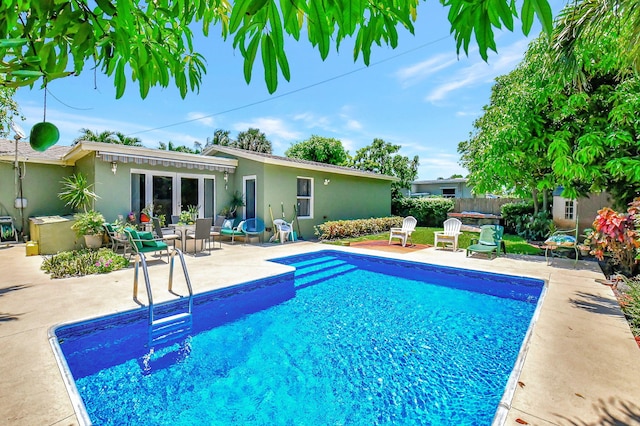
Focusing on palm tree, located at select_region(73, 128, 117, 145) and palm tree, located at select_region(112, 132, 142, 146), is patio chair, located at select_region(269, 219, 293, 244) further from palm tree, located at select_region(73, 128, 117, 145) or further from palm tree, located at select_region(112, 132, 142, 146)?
palm tree, located at select_region(112, 132, 142, 146)

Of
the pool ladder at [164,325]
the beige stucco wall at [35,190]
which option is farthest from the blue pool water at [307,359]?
the beige stucco wall at [35,190]

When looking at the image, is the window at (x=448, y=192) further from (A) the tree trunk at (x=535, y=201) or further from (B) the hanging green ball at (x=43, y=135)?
(B) the hanging green ball at (x=43, y=135)

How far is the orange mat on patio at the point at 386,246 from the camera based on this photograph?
11886mm

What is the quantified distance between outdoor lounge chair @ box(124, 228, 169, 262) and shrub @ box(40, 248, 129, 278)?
0.49 metres

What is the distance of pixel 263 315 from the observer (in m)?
6.17

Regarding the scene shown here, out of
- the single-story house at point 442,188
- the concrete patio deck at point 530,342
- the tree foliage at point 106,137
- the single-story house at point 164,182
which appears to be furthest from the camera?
the single-story house at point 442,188

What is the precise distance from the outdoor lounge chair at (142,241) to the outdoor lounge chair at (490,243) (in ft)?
31.3

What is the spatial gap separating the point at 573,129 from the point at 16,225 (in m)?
20.5

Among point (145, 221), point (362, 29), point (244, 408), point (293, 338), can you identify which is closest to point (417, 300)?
point (293, 338)

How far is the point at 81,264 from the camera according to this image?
24.7ft

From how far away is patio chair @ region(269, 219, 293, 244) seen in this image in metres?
13.2

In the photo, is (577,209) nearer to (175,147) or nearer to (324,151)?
(324,151)

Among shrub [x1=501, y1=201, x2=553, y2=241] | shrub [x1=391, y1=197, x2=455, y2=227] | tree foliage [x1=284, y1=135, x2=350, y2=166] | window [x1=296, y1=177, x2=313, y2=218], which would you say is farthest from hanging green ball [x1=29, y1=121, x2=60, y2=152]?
tree foliage [x1=284, y1=135, x2=350, y2=166]

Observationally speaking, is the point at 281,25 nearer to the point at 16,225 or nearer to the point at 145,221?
the point at 145,221
